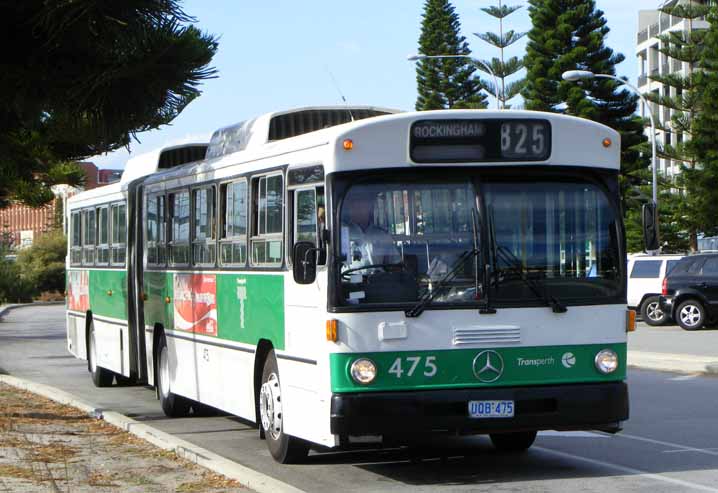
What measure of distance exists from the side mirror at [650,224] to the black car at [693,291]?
21.8 meters

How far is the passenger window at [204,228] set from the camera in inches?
551

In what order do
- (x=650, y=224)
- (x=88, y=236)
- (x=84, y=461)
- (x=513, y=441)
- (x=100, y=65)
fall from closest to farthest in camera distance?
(x=650, y=224) → (x=84, y=461) → (x=513, y=441) → (x=100, y=65) → (x=88, y=236)

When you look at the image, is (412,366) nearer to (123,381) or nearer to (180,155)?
(180,155)

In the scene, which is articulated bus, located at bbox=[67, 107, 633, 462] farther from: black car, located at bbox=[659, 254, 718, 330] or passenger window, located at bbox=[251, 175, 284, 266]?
black car, located at bbox=[659, 254, 718, 330]

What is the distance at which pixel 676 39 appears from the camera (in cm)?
5416

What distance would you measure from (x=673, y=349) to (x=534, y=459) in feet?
48.3

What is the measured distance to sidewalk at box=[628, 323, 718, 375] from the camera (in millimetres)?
21289

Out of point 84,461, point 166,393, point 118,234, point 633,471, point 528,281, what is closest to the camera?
point 528,281

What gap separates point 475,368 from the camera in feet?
34.4

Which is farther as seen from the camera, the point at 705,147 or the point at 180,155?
the point at 705,147

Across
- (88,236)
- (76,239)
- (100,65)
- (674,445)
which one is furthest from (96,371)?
(674,445)

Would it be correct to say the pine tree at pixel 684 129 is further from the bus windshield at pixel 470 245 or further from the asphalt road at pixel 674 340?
the bus windshield at pixel 470 245

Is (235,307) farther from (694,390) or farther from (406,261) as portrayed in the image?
(694,390)

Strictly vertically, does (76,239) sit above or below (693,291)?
above
